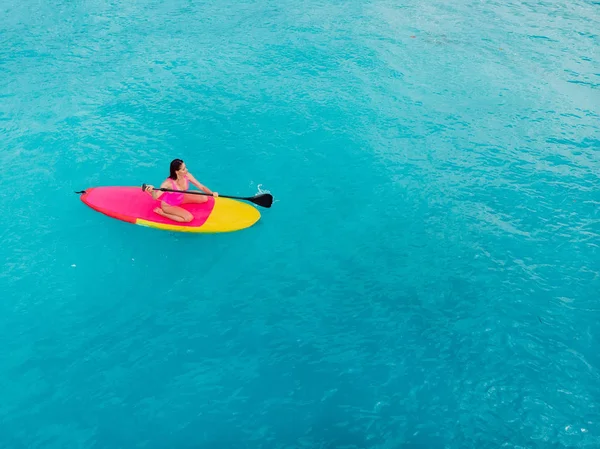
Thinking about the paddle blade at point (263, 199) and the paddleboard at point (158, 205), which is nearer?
the paddleboard at point (158, 205)

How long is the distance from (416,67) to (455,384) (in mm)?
7396

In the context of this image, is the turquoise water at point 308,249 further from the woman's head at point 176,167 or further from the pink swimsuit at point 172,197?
the woman's head at point 176,167

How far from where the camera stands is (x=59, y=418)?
15.4ft

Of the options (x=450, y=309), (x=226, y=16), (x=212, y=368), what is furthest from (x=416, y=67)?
(x=212, y=368)

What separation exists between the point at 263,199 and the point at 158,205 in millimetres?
1436

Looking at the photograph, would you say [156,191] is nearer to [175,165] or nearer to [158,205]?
[158,205]

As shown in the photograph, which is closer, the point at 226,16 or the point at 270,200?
the point at 270,200

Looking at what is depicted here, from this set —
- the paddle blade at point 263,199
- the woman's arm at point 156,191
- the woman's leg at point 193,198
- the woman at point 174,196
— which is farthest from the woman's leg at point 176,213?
the paddle blade at point 263,199

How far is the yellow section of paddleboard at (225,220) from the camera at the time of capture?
20.7ft

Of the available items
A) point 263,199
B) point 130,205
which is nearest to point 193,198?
point 130,205

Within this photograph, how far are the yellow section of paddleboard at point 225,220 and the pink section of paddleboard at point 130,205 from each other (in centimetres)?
5

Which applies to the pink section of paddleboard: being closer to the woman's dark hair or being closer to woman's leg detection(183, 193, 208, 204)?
woman's leg detection(183, 193, 208, 204)

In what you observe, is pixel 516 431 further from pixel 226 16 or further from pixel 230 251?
pixel 226 16

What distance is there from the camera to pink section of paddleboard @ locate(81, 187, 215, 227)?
20.8ft
